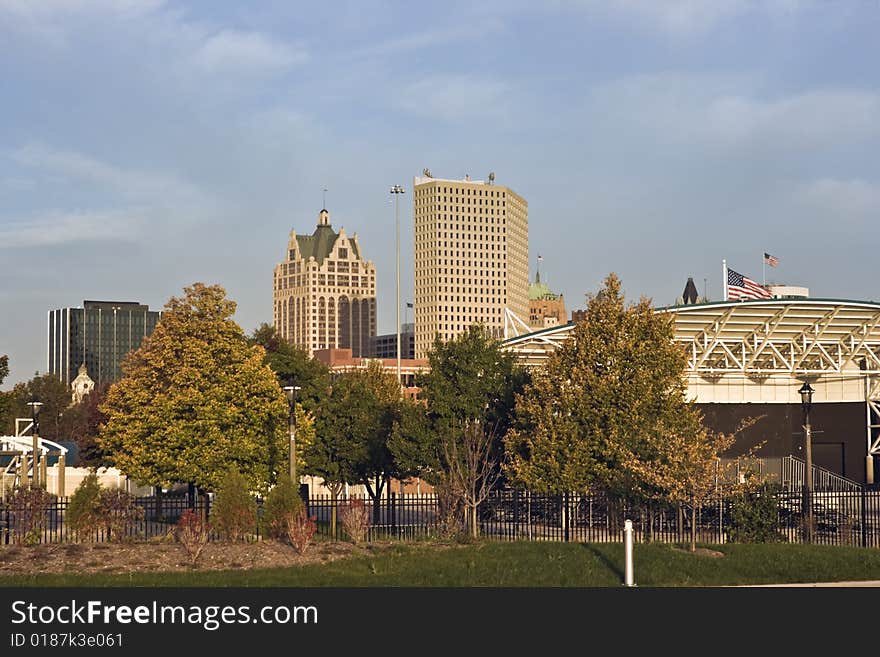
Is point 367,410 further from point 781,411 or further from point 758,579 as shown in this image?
point 781,411

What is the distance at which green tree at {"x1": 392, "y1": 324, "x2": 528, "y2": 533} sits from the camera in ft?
146

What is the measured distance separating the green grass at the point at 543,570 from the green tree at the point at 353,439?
66.1ft

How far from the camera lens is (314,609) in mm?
19172

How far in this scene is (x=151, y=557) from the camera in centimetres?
2845

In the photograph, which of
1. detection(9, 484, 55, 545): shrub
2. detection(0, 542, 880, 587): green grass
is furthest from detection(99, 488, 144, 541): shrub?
detection(0, 542, 880, 587): green grass

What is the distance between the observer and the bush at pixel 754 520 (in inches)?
1316

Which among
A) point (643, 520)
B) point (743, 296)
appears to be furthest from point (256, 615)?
point (743, 296)

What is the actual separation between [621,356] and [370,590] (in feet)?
79.3

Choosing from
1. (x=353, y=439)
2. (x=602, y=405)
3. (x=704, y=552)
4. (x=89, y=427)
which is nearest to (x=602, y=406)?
(x=602, y=405)

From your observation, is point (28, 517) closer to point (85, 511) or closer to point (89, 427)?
point (85, 511)

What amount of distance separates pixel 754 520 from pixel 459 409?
568 inches

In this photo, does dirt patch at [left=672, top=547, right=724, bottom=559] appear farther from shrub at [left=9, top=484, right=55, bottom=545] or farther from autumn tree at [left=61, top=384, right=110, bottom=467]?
autumn tree at [left=61, top=384, right=110, bottom=467]

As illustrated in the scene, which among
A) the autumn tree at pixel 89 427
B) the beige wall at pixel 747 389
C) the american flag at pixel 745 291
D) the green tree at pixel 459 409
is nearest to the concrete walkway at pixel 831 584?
the green tree at pixel 459 409

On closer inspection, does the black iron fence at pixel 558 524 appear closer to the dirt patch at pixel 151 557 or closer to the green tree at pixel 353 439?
the dirt patch at pixel 151 557
